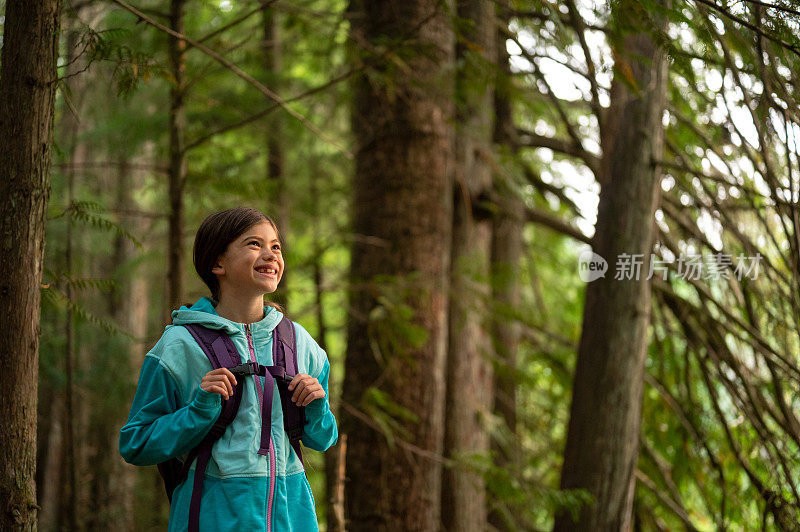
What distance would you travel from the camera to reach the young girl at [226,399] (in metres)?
1.99

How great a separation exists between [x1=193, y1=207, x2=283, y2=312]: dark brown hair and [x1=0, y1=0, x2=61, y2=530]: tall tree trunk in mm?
561

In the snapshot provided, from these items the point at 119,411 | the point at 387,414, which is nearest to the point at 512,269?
the point at 387,414

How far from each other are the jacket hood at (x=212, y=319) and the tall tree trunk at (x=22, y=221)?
0.54 m

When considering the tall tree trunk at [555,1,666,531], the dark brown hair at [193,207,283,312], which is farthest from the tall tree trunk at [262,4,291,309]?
the dark brown hair at [193,207,283,312]

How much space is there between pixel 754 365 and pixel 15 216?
516cm

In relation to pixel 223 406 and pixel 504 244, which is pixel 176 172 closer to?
pixel 223 406

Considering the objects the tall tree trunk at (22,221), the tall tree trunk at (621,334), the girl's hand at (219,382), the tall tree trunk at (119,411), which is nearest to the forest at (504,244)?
the tall tree trunk at (621,334)

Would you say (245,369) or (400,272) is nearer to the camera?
(245,369)

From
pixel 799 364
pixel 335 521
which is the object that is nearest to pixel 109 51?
pixel 335 521

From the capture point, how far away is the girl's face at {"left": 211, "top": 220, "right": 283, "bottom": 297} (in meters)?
2.23

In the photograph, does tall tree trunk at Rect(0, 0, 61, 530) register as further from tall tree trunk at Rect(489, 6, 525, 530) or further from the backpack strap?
tall tree trunk at Rect(489, 6, 525, 530)

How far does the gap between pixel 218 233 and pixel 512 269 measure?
4.36 m

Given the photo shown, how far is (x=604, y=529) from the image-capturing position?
4.50 m

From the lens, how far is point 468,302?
5.71 m
